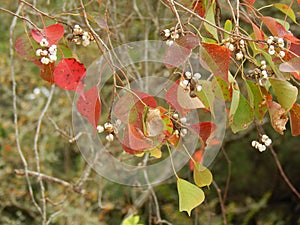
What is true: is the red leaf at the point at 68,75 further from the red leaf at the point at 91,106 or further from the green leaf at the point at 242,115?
the green leaf at the point at 242,115

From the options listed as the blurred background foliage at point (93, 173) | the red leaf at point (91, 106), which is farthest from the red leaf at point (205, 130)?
the blurred background foliage at point (93, 173)

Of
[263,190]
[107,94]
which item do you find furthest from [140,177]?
[263,190]

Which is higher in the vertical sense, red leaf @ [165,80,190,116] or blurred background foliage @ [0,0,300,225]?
red leaf @ [165,80,190,116]

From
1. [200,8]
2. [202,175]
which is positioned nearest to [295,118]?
[202,175]

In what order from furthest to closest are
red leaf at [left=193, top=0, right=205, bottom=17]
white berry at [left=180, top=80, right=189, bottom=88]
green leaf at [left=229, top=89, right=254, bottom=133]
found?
red leaf at [left=193, top=0, right=205, bottom=17] < green leaf at [left=229, top=89, right=254, bottom=133] < white berry at [left=180, top=80, right=189, bottom=88]

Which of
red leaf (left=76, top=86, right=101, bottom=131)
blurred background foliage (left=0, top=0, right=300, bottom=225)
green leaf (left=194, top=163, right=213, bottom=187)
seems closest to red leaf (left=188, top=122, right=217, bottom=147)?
green leaf (left=194, top=163, right=213, bottom=187)

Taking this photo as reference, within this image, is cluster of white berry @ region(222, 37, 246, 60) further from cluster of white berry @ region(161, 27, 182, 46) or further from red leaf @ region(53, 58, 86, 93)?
red leaf @ region(53, 58, 86, 93)

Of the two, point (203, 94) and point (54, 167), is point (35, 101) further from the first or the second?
point (203, 94)
